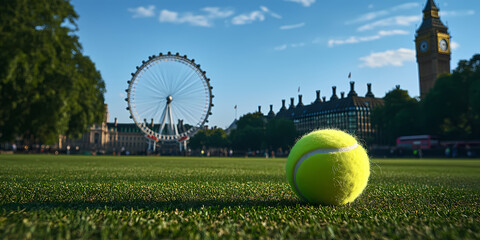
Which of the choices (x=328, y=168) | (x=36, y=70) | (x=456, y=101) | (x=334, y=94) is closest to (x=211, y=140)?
(x=334, y=94)

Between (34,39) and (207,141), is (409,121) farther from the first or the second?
(207,141)

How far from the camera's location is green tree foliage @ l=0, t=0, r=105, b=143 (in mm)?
18047

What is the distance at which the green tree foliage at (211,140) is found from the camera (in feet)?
369

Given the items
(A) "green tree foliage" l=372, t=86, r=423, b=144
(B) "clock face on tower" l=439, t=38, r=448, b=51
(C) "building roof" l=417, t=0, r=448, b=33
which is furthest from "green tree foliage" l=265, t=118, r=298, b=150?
(B) "clock face on tower" l=439, t=38, r=448, b=51

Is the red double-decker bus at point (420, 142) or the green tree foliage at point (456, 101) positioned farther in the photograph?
the red double-decker bus at point (420, 142)

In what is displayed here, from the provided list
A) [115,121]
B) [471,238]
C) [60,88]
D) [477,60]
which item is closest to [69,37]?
[60,88]

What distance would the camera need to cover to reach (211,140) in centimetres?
12019

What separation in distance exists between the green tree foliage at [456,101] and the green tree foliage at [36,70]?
4920 centimetres

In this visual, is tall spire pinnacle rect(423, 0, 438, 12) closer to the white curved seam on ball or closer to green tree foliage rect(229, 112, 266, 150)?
green tree foliage rect(229, 112, 266, 150)

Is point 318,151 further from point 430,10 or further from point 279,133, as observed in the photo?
point 430,10

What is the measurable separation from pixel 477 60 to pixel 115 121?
17176cm

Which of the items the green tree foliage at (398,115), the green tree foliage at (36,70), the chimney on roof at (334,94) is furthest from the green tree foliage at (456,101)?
the chimney on roof at (334,94)

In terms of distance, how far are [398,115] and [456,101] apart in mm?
10273

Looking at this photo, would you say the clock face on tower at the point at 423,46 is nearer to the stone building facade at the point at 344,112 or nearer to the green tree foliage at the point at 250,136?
the stone building facade at the point at 344,112
